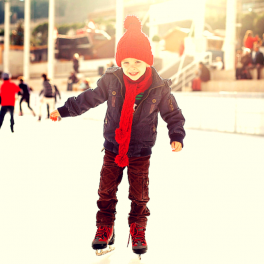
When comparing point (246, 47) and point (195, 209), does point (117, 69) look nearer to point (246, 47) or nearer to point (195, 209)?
point (195, 209)

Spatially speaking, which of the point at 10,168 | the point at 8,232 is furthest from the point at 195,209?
the point at 10,168

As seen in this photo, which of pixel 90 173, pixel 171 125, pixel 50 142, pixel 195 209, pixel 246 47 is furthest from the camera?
pixel 246 47

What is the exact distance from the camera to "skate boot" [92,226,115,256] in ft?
7.55

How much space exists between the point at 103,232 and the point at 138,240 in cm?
21

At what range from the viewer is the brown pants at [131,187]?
7.73 ft

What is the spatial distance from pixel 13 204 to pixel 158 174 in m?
2.01

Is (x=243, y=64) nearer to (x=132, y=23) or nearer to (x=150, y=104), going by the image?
(x=132, y=23)

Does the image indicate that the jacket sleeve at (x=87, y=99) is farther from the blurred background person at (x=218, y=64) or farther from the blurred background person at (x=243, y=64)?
the blurred background person at (x=218, y=64)

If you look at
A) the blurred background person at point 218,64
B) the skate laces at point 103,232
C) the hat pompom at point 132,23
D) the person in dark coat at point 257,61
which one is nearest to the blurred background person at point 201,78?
the person in dark coat at point 257,61

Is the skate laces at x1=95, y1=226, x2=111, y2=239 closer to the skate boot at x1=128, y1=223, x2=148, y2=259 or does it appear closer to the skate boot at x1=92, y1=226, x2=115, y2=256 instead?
the skate boot at x1=92, y1=226, x2=115, y2=256

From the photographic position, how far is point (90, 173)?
4.87 meters

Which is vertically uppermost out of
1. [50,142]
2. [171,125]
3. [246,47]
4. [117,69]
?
[246,47]

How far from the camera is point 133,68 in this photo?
7.47 feet

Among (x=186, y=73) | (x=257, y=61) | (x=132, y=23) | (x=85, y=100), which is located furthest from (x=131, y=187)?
(x=186, y=73)
